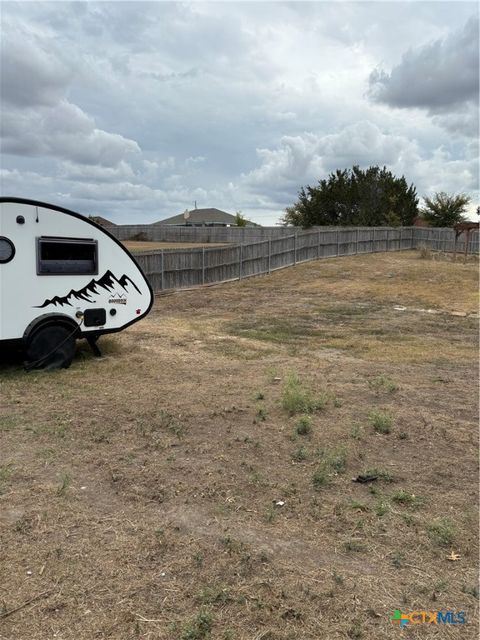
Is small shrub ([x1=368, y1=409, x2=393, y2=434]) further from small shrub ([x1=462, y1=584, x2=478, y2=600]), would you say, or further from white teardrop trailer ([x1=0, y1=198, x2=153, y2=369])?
white teardrop trailer ([x1=0, y1=198, x2=153, y2=369])

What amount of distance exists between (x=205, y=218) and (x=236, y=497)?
72951mm

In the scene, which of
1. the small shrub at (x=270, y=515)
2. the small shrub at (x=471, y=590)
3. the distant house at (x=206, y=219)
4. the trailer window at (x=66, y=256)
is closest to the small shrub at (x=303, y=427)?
the small shrub at (x=270, y=515)

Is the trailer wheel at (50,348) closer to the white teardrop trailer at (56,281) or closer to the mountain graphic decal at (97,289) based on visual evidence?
the white teardrop trailer at (56,281)

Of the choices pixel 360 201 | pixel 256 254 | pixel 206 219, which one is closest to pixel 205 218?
pixel 206 219

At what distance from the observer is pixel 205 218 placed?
74.9m

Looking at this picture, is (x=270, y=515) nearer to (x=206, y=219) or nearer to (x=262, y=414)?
(x=262, y=414)

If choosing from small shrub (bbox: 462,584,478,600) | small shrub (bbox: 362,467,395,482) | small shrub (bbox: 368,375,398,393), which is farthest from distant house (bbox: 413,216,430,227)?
small shrub (bbox: 462,584,478,600)

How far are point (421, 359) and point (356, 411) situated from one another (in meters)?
3.59

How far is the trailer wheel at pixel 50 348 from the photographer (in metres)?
7.84

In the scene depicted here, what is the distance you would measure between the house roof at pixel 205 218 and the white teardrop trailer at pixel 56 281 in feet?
213

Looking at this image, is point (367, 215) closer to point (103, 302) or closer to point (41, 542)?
point (103, 302)

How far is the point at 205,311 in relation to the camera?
50.6 feet

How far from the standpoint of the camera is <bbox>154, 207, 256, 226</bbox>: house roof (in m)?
73.5

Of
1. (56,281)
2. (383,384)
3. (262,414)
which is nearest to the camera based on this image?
(262,414)
